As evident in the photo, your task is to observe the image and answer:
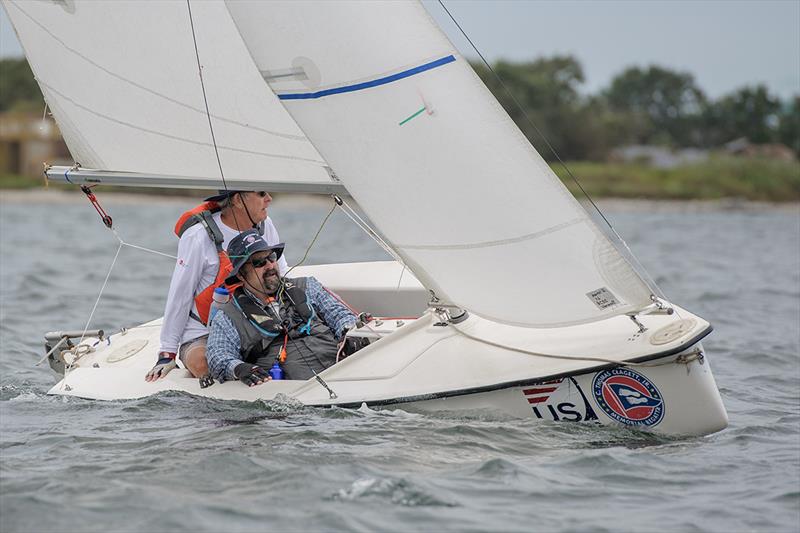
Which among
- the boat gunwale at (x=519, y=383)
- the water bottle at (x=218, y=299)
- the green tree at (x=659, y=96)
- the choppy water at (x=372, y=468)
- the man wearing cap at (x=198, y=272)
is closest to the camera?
the choppy water at (x=372, y=468)

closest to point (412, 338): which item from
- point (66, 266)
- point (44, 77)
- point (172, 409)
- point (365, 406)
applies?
point (365, 406)

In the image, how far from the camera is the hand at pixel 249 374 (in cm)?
712

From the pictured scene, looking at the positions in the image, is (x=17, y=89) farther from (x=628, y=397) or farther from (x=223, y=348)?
(x=628, y=397)

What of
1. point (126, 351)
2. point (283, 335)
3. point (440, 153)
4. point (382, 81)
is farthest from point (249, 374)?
point (382, 81)

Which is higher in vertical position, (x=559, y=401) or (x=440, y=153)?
(x=440, y=153)

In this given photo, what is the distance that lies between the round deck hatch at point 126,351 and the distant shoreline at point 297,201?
98.3ft

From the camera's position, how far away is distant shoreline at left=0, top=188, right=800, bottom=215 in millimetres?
39438

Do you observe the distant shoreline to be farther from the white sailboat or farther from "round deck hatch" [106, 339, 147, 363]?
the white sailboat

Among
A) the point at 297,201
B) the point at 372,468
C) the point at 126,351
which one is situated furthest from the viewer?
the point at 297,201

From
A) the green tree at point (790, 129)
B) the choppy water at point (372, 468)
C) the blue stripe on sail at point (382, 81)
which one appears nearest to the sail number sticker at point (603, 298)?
the choppy water at point (372, 468)

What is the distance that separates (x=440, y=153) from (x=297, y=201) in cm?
3445

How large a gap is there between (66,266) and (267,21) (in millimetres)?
12678

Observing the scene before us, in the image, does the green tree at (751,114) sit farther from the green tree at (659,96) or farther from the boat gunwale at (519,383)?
the boat gunwale at (519,383)

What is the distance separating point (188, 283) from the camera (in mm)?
7551
